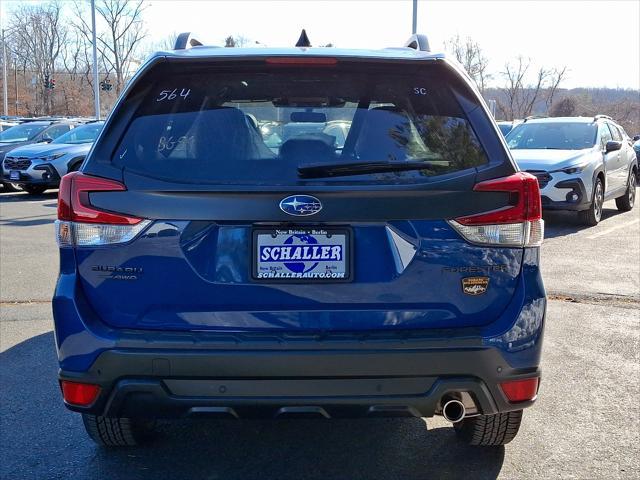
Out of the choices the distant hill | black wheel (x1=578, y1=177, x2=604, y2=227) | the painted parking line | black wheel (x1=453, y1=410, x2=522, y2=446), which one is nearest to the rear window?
black wheel (x1=453, y1=410, x2=522, y2=446)

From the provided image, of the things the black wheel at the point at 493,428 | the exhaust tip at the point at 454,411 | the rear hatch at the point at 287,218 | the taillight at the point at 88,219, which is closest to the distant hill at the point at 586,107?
the black wheel at the point at 493,428

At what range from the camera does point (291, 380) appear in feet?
8.78

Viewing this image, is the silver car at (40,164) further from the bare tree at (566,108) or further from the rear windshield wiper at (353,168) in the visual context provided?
the bare tree at (566,108)

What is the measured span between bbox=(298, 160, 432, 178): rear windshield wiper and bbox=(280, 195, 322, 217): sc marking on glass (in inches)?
4.1

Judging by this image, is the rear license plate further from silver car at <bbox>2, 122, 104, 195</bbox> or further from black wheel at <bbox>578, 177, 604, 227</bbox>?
silver car at <bbox>2, 122, 104, 195</bbox>

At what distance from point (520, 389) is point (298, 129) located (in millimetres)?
1393

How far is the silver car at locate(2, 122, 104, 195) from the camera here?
15.9 m

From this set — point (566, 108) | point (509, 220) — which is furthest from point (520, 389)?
point (566, 108)

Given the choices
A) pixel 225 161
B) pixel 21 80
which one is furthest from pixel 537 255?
pixel 21 80

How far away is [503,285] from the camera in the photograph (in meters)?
2.79

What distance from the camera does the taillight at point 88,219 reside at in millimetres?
2725

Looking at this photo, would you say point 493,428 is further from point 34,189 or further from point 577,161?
point 34,189

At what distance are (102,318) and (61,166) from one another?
46.9 feet

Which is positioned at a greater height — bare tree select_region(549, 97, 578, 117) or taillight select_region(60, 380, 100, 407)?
bare tree select_region(549, 97, 578, 117)
